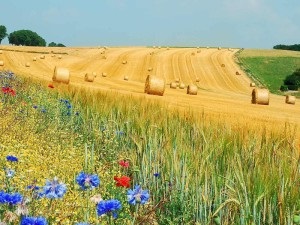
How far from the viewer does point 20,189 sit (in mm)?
4273

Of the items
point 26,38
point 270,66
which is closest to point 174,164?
point 270,66

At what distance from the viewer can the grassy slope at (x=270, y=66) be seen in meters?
52.0

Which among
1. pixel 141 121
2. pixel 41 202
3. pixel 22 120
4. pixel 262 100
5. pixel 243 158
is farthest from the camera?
pixel 262 100

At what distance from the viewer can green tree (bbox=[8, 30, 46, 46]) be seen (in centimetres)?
11181

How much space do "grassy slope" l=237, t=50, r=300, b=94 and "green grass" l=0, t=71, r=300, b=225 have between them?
1600 inches

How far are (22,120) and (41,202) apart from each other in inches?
172

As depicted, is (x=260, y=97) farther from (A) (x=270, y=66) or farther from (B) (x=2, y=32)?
(B) (x=2, y=32)

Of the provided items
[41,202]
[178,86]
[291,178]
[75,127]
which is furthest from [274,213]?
[178,86]

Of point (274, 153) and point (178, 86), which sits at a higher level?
point (274, 153)

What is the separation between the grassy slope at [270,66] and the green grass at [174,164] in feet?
133

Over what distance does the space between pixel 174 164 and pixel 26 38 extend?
111041 mm

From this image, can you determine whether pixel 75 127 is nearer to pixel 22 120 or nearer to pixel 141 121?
pixel 22 120

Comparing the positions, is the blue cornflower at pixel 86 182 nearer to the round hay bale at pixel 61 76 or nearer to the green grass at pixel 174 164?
the green grass at pixel 174 164

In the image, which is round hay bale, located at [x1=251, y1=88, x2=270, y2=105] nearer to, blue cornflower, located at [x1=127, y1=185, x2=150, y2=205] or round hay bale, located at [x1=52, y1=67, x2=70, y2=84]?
round hay bale, located at [x1=52, y1=67, x2=70, y2=84]
